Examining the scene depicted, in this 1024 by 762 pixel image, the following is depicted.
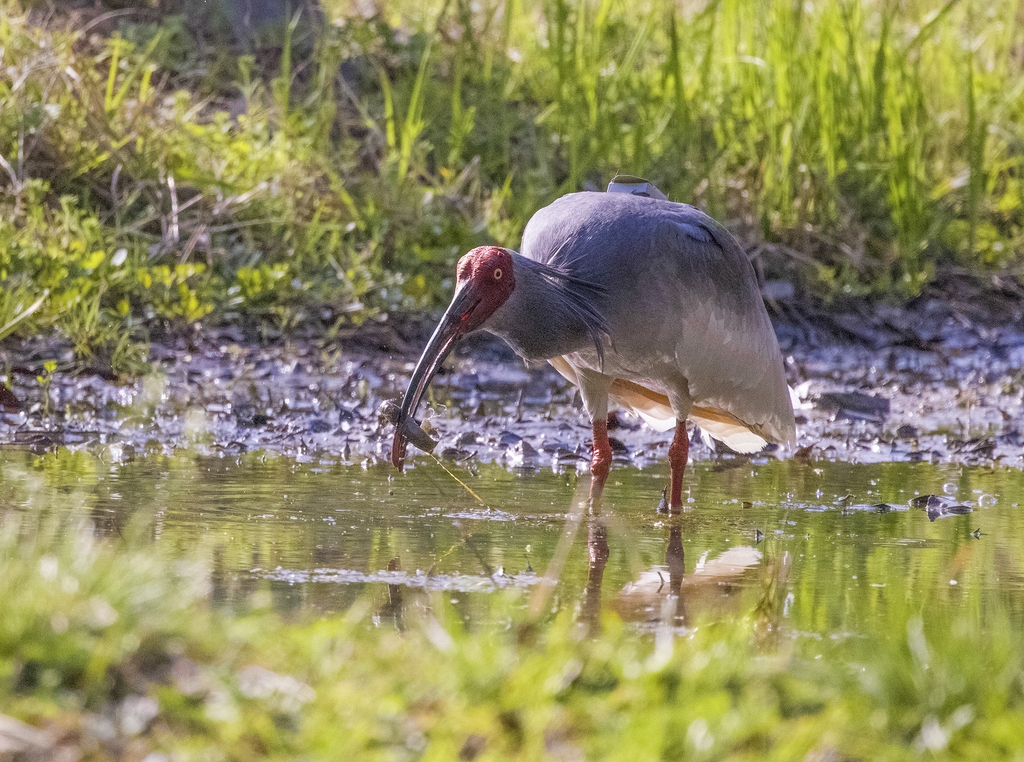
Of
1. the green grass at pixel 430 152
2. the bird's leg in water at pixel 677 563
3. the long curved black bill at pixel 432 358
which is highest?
the green grass at pixel 430 152

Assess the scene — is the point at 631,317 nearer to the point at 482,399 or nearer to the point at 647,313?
the point at 647,313

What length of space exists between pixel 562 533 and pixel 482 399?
241cm

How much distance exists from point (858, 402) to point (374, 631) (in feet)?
13.3

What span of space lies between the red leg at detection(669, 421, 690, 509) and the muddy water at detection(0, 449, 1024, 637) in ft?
0.27

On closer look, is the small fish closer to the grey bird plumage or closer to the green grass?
the grey bird plumage

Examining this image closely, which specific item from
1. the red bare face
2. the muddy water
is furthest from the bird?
the muddy water

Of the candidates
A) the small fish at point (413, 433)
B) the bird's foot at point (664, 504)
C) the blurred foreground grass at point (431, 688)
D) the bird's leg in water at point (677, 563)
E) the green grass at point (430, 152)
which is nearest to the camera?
the blurred foreground grass at point (431, 688)

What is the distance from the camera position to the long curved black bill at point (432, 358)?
469cm

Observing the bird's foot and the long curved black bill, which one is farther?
the bird's foot

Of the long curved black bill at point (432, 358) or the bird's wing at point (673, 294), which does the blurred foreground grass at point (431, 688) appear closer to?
the long curved black bill at point (432, 358)

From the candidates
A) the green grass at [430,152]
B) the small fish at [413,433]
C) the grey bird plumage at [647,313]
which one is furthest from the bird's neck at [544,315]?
the green grass at [430,152]

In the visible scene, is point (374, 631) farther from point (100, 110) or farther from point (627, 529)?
point (100, 110)

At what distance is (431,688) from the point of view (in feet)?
8.33

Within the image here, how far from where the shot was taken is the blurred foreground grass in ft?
7.75
